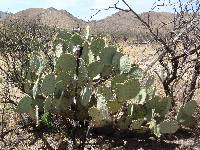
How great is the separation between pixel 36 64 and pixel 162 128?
1.58 m

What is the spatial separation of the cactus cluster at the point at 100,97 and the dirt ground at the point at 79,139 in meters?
0.13

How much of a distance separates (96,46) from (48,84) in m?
0.92

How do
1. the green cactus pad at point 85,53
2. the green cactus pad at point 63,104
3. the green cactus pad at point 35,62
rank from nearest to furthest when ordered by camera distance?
the green cactus pad at point 63,104 → the green cactus pad at point 85,53 → the green cactus pad at point 35,62

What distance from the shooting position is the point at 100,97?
412 cm

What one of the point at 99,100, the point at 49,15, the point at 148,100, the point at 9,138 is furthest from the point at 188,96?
the point at 49,15

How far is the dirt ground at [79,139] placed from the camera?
4297 millimetres

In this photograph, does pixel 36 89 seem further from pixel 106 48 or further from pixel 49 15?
pixel 49 15

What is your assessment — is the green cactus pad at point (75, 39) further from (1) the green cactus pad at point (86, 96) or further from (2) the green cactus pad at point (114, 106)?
(2) the green cactus pad at point (114, 106)

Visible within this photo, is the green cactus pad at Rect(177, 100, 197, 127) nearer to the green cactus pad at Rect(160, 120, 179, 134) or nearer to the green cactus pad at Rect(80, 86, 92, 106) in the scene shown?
the green cactus pad at Rect(160, 120, 179, 134)

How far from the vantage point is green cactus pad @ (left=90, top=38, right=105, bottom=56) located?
4.96 m

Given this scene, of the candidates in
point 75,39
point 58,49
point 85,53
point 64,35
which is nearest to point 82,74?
point 85,53

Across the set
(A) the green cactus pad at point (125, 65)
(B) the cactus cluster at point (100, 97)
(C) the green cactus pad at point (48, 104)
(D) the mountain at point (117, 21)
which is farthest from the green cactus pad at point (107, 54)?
(C) the green cactus pad at point (48, 104)

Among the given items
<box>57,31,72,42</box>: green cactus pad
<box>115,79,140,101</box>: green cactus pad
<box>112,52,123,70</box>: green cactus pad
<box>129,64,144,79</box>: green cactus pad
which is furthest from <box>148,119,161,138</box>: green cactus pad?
<box>57,31,72,42</box>: green cactus pad

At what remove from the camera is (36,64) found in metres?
4.85
